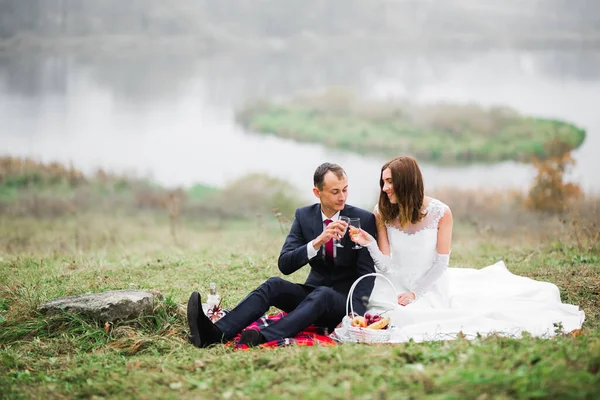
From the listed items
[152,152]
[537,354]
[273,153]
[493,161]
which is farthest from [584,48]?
[537,354]

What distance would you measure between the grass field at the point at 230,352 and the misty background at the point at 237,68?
330 inches

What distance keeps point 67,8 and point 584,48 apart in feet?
45.3

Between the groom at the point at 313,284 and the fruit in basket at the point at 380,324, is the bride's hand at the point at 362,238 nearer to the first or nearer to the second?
the groom at the point at 313,284

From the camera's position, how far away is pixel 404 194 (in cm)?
489

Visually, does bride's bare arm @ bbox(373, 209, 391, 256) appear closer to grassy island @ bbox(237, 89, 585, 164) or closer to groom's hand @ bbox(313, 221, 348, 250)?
groom's hand @ bbox(313, 221, 348, 250)

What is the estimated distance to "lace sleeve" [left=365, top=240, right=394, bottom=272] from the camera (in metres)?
4.79

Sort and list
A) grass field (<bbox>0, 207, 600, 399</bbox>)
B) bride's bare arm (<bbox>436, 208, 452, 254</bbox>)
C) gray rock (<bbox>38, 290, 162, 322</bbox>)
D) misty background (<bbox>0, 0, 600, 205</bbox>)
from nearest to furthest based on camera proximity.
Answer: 1. grass field (<bbox>0, 207, 600, 399</bbox>)
2. gray rock (<bbox>38, 290, 162, 322</bbox>)
3. bride's bare arm (<bbox>436, 208, 452, 254</bbox>)
4. misty background (<bbox>0, 0, 600, 205</bbox>)

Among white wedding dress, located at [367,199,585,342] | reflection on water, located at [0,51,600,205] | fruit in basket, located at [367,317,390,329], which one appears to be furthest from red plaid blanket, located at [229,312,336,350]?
reflection on water, located at [0,51,600,205]

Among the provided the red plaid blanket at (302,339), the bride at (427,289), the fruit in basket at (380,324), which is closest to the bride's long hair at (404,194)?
the bride at (427,289)

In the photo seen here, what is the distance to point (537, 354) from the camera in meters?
3.43

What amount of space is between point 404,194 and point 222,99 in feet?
41.7

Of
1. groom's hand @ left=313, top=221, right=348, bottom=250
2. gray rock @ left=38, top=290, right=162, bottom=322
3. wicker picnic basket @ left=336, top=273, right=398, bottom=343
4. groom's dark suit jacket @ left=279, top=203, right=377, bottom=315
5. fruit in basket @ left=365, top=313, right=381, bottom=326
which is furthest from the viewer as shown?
gray rock @ left=38, top=290, right=162, bottom=322

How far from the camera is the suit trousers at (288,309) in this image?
4.46m

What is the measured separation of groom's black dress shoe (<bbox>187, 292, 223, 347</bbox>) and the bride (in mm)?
1231
